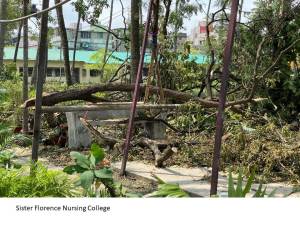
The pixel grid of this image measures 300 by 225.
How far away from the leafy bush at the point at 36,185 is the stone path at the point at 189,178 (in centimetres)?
135

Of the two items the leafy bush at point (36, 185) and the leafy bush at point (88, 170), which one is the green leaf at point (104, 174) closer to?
the leafy bush at point (88, 170)

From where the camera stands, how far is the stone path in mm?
4605

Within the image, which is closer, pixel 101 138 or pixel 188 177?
pixel 188 177

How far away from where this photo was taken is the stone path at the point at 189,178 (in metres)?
4.61

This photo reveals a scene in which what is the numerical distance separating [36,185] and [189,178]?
206 cm

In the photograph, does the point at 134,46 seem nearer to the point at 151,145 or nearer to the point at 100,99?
the point at 100,99

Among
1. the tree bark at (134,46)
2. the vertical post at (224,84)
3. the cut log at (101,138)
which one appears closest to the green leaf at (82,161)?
the vertical post at (224,84)

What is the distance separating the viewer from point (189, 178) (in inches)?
201

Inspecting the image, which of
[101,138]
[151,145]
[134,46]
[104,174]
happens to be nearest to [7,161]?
[104,174]

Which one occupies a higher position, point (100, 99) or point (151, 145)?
point (100, 99)

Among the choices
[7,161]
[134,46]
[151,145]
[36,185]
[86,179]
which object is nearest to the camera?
[86,179]

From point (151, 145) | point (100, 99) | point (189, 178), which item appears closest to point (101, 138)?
point (151, 145)

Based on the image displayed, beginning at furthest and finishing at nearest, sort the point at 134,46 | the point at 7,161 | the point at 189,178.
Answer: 1. the point at 134,46
2. the point at 189,178
3. the point at 7,161

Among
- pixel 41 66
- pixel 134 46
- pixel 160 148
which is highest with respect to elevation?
pixel 134 46
